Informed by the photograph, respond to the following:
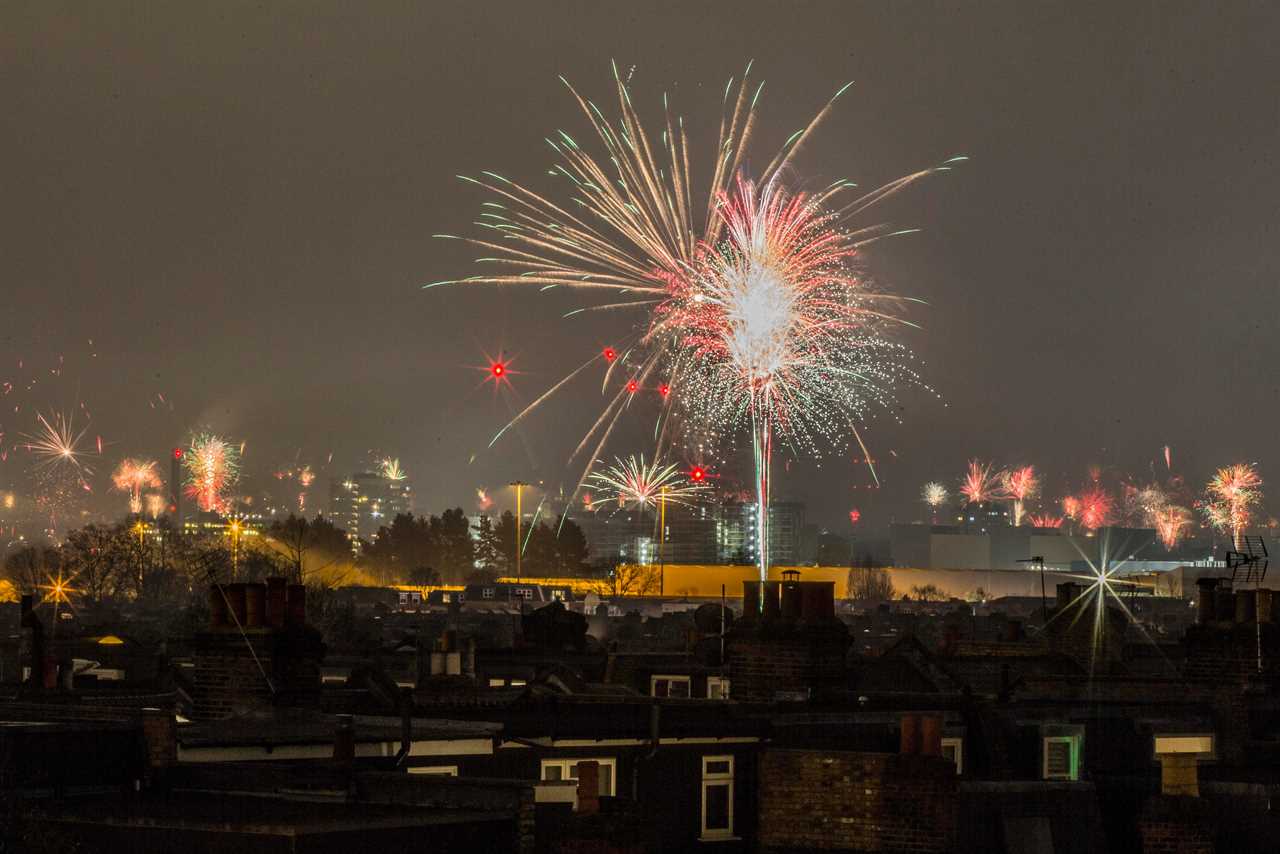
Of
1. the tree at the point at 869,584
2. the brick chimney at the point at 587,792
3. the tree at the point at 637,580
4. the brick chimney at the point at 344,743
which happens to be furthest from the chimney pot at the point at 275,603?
the tree at the point at 869,584

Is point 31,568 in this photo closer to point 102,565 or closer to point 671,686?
point 102,565

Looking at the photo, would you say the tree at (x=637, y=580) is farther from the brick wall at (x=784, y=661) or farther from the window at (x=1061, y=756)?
the window at (x=1061, y=756)

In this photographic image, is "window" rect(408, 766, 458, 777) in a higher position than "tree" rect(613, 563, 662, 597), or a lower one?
lower

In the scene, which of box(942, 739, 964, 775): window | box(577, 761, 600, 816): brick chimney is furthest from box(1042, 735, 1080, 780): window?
box(577, 761, 600, 816): brick chimney

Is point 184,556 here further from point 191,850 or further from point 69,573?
point 191,850

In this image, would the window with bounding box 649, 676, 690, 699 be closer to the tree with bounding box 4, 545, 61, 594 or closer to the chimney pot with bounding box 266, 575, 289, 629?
the chimney pot with bounding box 266, 575, 289, 629

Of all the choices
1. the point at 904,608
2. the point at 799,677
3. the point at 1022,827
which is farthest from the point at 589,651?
the point at 904,608

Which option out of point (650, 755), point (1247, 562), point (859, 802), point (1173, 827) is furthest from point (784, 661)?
point (1247, 562)
